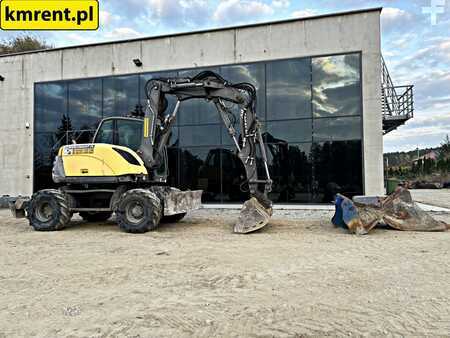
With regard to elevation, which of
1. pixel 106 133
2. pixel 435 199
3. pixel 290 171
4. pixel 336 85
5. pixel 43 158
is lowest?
pixel 435 199

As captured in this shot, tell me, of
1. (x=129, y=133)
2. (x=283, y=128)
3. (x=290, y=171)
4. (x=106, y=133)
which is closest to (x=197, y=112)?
(x=283, y=128)

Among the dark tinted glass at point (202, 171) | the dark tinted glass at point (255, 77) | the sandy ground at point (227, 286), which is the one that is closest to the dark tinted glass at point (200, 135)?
the dark tinted glass at point (202, 171)

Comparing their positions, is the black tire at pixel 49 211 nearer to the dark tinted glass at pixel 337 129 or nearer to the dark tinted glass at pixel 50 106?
the dark tinted glass at pixel 50 106

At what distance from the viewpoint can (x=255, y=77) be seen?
14516 millimetres

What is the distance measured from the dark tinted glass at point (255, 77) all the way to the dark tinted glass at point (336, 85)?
6.90ft

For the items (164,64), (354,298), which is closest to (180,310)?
(354,298)

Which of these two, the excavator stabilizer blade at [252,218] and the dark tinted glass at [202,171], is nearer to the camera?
the excavator stabilizer blade at [252,218]

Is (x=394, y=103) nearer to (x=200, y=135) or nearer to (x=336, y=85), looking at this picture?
(x=336, y=85)

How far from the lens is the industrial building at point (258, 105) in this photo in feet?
43.7

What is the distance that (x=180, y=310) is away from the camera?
3723 mm

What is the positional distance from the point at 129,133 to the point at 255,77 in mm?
6872

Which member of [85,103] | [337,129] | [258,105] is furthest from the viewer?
[85,103]

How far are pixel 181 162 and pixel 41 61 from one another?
30.0ft

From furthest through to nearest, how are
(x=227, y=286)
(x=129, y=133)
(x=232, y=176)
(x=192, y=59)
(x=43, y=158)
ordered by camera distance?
(x=43, y=158)
(x=192, y=59)
(x=232, y=176)
(x=129, y=133)
(x=227, y=286)
